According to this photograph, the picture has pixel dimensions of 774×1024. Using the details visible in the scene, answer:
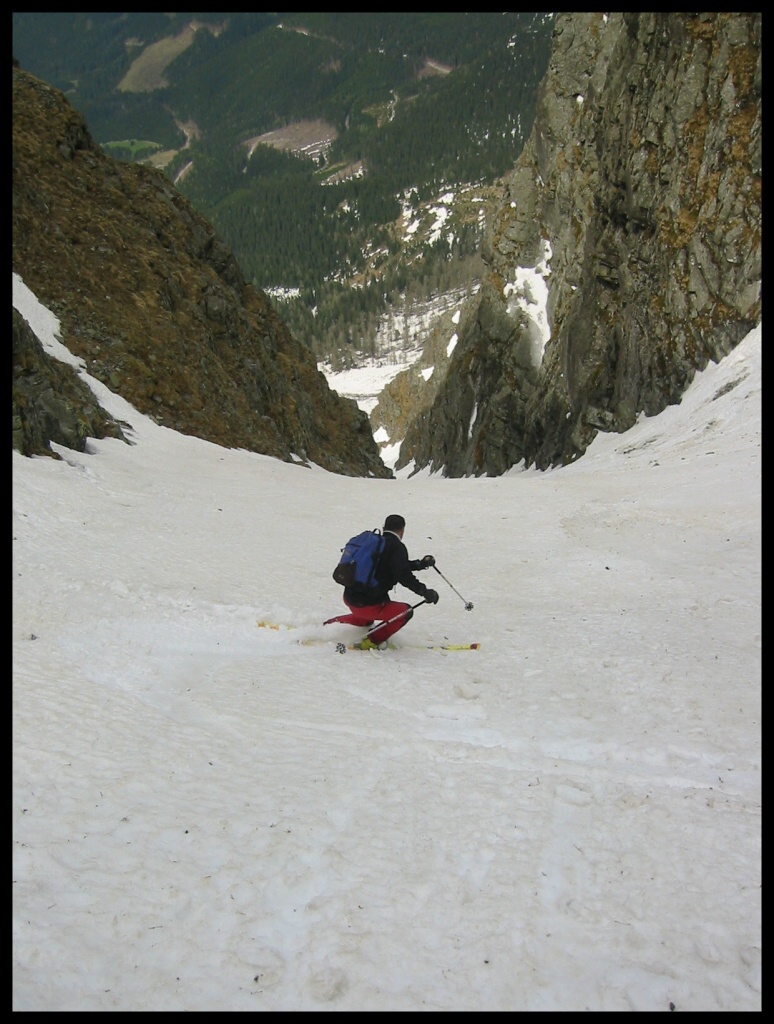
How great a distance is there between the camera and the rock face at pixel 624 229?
2852 cm

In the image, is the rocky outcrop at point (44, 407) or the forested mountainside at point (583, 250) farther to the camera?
the forested mountainside at point (583, 250)

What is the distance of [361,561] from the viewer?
A: 8320 millimetres

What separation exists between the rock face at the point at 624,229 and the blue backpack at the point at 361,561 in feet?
85.9

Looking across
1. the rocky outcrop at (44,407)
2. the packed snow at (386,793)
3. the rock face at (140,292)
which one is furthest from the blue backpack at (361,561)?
the rock face at (140,292)

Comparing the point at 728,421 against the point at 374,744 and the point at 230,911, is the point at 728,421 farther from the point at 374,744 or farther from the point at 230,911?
the point at 230,911

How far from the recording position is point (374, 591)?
331 inches

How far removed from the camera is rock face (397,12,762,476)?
2852 centimetres

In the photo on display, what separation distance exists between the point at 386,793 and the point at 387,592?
3.76 metres

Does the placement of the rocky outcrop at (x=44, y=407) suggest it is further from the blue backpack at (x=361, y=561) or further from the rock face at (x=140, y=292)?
the blue backpack at (x=361, y=561)

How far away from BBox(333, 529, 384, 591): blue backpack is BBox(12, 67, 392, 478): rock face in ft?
55.9

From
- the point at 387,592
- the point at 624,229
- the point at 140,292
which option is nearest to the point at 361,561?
the point at 387,592

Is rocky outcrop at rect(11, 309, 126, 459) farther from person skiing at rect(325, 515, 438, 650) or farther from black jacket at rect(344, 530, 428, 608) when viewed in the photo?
black jacket at rect(344, 530, 428, 608)

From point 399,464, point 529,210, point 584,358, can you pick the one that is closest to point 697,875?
point 584,358
